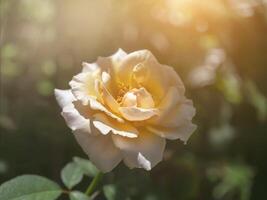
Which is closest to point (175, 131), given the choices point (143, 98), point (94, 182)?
point (143, 98)

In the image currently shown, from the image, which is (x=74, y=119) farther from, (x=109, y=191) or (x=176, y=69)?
(x=176, y=69)

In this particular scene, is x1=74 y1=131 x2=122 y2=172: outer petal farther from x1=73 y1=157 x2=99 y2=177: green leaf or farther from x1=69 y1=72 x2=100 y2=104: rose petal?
x1=73 y1=157 x2=99 y2=177: green leaf

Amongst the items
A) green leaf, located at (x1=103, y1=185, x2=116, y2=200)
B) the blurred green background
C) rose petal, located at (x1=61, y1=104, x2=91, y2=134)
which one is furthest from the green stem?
the blurred green background

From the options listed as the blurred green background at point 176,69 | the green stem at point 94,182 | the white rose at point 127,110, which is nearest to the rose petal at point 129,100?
the white rose at point 127,110

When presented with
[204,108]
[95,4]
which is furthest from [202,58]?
[95,4]

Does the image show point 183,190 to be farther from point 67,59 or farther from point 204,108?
point 67,59

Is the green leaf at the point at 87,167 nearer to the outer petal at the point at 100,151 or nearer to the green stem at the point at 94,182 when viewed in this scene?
the green stem at the point at 94,182
